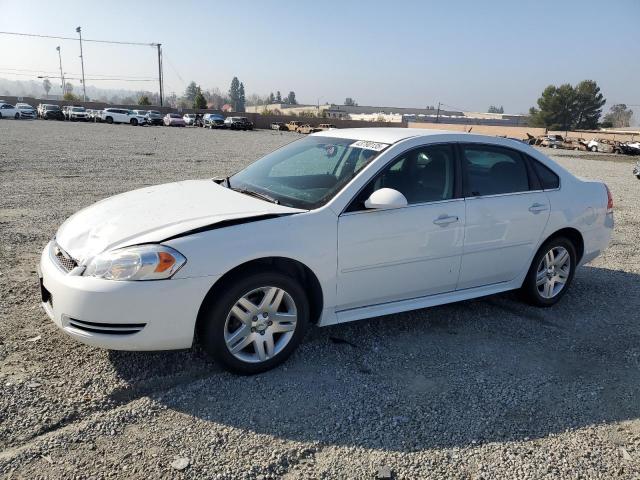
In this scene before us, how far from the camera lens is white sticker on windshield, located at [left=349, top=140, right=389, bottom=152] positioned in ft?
13.6

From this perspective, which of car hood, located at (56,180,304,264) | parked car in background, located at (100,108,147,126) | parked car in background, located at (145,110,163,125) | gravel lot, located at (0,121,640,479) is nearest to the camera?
gravel lot, located at (0,121,640,479)

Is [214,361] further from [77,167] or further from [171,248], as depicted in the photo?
[77,167]

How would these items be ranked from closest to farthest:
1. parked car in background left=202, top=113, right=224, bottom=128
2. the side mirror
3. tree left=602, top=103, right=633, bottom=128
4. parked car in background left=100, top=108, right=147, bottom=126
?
the side mirror < parked car in background left=100, top=108, right=147, bottom=126 < parked car in background left=202, top=113, right=224, bottom=128 < tree left=602, top=103, right=633, bottom=128

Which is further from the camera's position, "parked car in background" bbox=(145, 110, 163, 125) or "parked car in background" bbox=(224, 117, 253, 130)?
"parked car in background" bbox=(224, 117, 253, 130)

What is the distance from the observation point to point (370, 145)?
4242mm

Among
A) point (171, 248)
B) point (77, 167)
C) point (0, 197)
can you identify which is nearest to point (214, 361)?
point (171, 248)

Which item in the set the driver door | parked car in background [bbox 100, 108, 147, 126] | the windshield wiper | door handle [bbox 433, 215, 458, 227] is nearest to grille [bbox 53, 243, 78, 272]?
the windshield wiper

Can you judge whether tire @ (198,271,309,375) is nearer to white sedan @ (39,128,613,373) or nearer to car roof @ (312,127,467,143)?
white sedan @ (39,128,613,373)

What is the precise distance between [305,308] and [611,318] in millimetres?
3184

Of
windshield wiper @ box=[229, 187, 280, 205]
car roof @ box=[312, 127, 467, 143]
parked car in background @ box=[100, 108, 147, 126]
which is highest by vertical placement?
car roof @ box=[312, 127, 467, 143]

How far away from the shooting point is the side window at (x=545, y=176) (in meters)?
4.88

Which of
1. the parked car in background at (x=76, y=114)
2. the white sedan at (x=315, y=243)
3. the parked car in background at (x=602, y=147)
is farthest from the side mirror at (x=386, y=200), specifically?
the parked car in background at (x=76, y=114)

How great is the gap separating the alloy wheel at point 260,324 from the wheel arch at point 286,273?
147 mm

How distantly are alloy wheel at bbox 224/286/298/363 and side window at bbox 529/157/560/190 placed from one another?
279 centimetres
